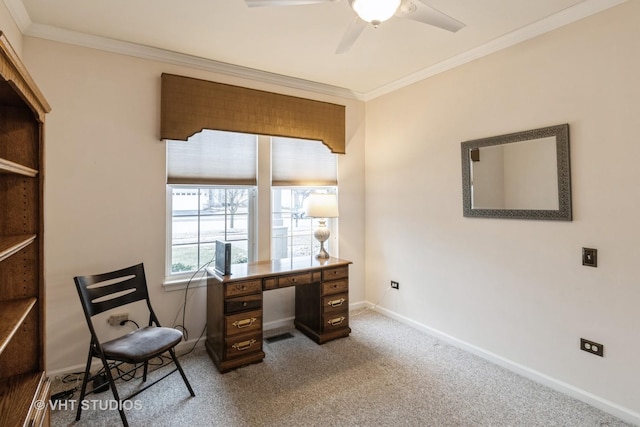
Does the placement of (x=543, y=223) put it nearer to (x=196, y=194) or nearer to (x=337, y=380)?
(x=337, y=380)

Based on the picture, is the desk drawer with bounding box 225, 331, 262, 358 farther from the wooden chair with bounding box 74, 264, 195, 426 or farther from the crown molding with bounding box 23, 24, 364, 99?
the crown molding with bounding box 23, 24, 364, 99

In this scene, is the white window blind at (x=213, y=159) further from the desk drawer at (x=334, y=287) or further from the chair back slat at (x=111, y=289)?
the desk drawer at (x=334, y=287)

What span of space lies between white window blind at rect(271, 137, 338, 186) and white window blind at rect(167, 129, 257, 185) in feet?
0.83

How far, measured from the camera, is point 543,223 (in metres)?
2.38

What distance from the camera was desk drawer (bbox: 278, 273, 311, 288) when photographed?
9.29ft

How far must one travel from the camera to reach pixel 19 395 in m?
1.31

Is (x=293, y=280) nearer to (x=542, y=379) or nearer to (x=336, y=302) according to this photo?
(x=336, y=302)

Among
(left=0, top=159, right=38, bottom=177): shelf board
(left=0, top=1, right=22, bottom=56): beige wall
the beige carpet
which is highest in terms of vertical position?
(left=0, top=1, right=22, bottom=56): beige wall

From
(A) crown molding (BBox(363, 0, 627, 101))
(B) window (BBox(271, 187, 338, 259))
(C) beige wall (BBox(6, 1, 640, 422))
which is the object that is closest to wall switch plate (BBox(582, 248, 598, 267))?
(C) beige wall (BBox(6, 1, 640, 422))

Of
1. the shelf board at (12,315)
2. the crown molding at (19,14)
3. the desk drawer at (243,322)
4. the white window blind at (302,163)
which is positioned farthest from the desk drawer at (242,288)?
the crown molding at (19,14)

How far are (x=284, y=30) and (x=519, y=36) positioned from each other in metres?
1.77

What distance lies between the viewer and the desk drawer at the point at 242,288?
2549 millimetres

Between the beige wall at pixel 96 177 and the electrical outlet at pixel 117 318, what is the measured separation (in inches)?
2.3

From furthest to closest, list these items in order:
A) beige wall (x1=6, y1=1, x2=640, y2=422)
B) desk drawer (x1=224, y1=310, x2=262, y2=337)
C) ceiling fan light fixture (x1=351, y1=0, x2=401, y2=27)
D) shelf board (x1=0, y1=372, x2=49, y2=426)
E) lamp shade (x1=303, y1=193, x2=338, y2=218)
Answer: lamp shade (x1=303, y1=193, x2=338, y2=218), desk drawer (x1=224, y1=310, x2=262, y2=337), beige wall (x1=6, y1=1, x2=640, y2=422), ceiling fan light fixture (x1=351, y1=0, x2=401, y2=27), shelf board (x1=0, y1=372, x2=49, y2=426)
